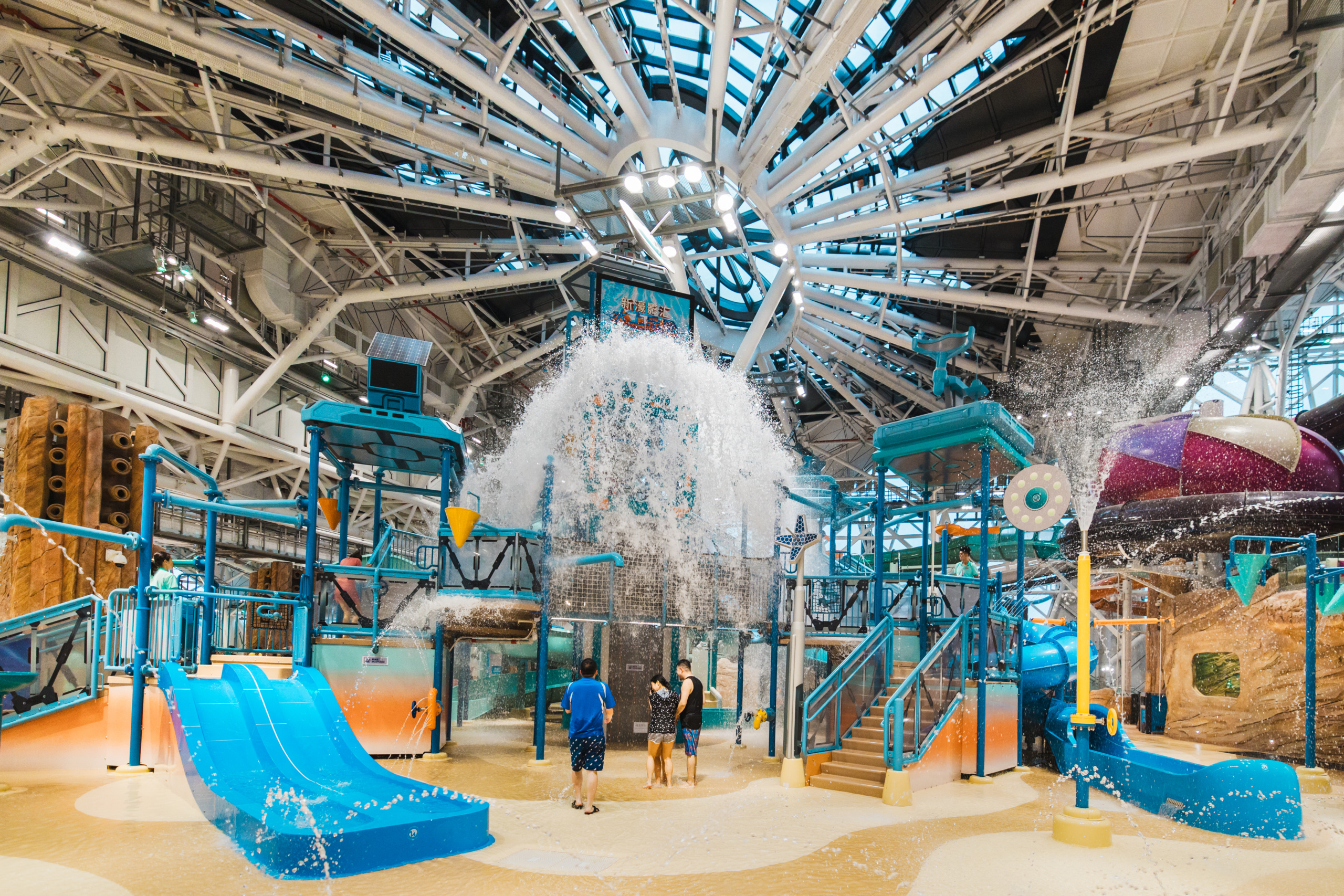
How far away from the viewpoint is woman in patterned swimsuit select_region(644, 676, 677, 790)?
10602mm

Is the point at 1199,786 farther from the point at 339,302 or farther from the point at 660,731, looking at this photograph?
the point at 339,302

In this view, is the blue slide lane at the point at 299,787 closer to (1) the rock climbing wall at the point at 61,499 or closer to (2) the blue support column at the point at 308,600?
(2) the blue support column at the point at 308,600

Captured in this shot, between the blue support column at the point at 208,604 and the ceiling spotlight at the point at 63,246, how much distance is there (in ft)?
32.8

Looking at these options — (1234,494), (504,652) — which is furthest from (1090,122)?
(504,652)

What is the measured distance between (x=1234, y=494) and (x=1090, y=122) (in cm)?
786

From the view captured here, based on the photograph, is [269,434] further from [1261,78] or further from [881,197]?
[1261,78]

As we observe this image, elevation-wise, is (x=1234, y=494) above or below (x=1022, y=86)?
below

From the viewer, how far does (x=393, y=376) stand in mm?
12461

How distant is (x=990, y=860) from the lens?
727cm

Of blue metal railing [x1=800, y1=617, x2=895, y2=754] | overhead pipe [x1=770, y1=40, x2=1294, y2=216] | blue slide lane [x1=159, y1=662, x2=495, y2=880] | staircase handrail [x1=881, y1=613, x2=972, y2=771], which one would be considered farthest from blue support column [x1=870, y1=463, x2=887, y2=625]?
blue slide lane [x1=159, y1=662, x2=495, y2=880]

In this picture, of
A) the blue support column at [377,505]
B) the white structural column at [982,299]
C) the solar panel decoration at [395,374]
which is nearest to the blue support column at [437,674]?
the blue support column at [377,505]

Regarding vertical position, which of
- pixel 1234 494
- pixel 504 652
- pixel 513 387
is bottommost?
pixel 504 652

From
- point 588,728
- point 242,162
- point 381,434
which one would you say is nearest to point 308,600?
point 381,434

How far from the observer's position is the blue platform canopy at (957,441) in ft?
41.7
